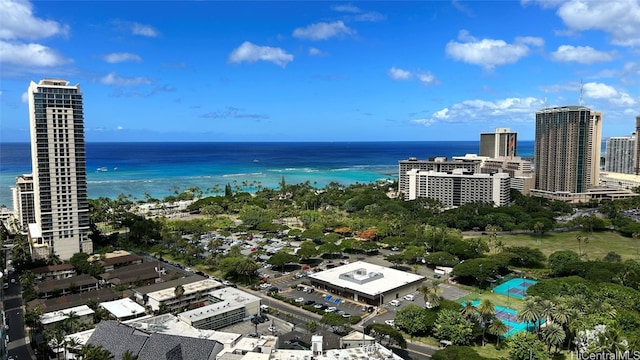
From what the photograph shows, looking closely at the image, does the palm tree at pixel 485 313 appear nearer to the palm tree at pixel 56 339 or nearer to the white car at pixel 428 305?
the white car at pixel 428 305

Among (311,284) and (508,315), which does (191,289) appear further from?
(508,315)

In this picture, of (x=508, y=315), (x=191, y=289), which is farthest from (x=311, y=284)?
(x=508, y=315)

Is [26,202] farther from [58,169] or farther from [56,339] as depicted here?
[56,339]

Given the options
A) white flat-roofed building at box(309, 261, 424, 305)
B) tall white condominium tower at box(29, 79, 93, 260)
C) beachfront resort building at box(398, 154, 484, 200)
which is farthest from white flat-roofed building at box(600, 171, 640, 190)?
tall white condominium tower at box(29, 79, 93, 260)

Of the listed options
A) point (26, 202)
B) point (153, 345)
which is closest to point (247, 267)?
point (153, 345)

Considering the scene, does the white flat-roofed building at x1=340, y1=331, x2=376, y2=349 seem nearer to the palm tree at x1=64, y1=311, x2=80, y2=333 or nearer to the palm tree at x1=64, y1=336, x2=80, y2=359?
the palm tree at x1=64, y1=336, x2=80, y2=359

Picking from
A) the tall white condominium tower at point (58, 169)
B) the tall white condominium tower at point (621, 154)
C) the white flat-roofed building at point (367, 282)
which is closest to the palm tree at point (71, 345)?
the white flat-roofed building at point (367, 282)
